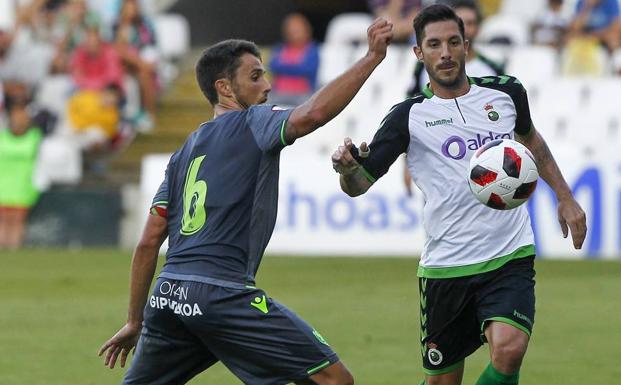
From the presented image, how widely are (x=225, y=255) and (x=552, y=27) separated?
51.4 feet

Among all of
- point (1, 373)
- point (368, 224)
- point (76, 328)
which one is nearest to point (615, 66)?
point (368, 224)

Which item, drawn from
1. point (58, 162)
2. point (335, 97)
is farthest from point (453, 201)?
point (58, 162)

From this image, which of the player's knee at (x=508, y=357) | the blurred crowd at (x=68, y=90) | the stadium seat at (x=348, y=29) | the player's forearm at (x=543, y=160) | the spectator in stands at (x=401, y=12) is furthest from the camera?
the stadium seat at (x=348, y=29)

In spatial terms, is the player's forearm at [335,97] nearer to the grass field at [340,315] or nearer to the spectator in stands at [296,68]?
the grass field at [340,315]

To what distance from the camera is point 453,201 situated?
22.3ft

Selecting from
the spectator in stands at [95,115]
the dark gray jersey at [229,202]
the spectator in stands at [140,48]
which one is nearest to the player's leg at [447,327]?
the dark gray jersey at [229,202]

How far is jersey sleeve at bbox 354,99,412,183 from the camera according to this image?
6738mm

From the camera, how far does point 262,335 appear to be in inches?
230

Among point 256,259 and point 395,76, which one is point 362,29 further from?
point 256,259

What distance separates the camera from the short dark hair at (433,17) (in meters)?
6.87

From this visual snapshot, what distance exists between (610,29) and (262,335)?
15.3 metres

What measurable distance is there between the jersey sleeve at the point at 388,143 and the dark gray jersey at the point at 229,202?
0.80 meters

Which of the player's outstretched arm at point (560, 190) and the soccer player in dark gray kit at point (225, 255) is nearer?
the soccer player in dark gray kit at point (225, 255)

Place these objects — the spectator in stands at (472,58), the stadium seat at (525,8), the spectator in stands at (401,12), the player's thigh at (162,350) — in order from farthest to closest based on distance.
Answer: the stadium seat at (525,8) < the spectator in stands at (401,12) < the spectator in stands at (472,58) < the player's thigh at (162,350)
